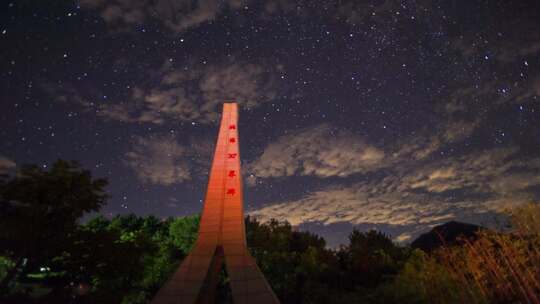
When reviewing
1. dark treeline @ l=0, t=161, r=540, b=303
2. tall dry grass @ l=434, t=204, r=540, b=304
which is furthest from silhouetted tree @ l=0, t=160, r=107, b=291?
tall dry grass @ l=434, t=204, r=540, b=304

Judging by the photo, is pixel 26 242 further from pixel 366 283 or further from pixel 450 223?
pixel 450 223

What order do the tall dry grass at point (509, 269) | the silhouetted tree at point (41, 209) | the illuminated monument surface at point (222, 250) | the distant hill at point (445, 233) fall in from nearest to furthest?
the silhouetted tree at point (41, 209), the illuminated monument surface at point (222, 250), the tall dry grass at point (509, 269), the distant hill at point (445, 233)

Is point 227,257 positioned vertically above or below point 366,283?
above

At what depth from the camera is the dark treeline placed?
9.66 meters

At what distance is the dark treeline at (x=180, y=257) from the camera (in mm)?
9656

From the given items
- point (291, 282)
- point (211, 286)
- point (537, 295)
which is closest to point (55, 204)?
point (211, 286)

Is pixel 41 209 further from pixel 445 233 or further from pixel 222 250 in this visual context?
pixel 445 233

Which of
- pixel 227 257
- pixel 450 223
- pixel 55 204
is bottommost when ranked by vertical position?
pixel 450 223

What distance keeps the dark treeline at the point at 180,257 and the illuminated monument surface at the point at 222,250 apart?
1.61 m

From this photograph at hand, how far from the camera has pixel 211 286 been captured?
13.5 m

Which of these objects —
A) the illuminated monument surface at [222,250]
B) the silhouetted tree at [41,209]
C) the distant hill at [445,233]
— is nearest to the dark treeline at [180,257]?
the silhouetted tree at [41,209]

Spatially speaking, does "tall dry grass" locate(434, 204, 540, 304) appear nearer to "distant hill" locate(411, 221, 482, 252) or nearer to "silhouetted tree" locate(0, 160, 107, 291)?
"silhouetted tree" locate(0, 160, 107, 291)

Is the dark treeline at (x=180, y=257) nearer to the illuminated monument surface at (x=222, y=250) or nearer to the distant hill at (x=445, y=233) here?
the illuminated monument surface at (x=222, y=250)

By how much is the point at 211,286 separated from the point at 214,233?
2313mm
